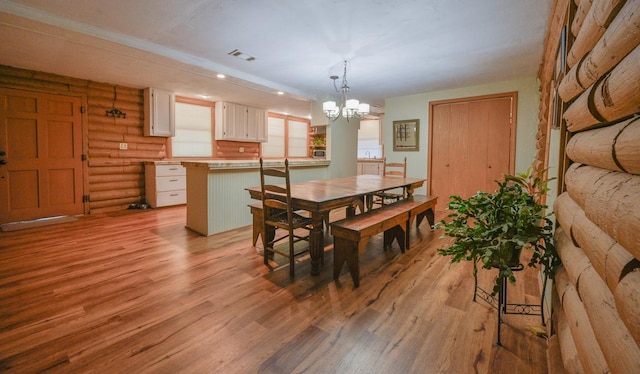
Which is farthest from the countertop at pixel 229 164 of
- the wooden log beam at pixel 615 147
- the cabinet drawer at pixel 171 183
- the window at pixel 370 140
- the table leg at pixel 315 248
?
the window at pixel 370 140

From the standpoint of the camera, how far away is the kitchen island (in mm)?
3746

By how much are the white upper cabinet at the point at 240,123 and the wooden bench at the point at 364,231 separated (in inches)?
178

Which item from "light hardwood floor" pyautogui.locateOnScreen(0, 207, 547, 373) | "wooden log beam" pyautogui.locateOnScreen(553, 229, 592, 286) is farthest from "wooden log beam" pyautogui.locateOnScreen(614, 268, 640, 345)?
"light hardwood floor" pyautogui.locateOnScreen(0, 207, 547, 373)

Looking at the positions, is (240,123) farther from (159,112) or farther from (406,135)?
(406,135)

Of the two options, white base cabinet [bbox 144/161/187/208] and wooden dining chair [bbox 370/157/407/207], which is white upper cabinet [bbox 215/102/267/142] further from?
wooden dining chair [bbox 370/157/407/207]

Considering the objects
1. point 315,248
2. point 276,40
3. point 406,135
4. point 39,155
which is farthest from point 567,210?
point 39,155

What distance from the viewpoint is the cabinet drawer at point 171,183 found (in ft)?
17.9

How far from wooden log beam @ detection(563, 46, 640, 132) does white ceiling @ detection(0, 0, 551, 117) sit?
6.03ft

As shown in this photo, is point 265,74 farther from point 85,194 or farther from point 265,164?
point 85,194

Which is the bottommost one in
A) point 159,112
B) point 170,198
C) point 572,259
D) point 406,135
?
point 170,198

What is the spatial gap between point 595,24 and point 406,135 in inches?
199

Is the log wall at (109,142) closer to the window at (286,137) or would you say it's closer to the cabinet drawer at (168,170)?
the cabinet drawer at (168,170)

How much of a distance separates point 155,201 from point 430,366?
17.6 feet

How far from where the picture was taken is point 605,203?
0.85 metres
